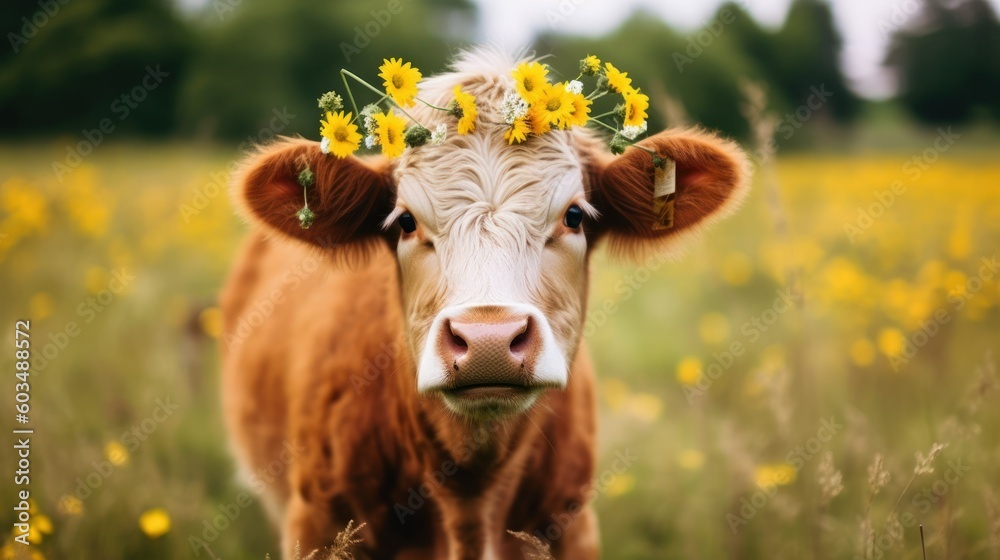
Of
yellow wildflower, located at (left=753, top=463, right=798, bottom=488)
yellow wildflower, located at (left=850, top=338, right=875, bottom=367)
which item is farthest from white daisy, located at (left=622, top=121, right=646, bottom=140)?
yellow wildflower, located at (left=850, top=338, right=875, bottom=367)

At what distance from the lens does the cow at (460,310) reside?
7.77 ft

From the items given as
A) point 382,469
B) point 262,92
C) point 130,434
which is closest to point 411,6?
point 262,92

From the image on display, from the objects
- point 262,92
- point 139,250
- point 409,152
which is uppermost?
point 409,152

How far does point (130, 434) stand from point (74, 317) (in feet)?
7.06

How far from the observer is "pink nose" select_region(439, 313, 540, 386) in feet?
6.77

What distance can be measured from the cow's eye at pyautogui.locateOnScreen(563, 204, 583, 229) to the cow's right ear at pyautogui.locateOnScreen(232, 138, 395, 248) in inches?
27.5

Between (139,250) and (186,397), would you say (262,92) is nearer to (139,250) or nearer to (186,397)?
(139,250)

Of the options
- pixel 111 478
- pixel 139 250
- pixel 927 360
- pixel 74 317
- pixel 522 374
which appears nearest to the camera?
pixel 522 374

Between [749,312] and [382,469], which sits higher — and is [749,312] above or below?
below

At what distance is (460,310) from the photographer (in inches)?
84.9

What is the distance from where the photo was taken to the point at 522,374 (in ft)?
7.03

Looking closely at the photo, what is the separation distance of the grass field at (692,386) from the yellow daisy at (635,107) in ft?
3.31

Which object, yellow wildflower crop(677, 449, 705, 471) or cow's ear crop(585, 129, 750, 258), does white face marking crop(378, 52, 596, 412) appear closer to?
cow's ear crop(585, 129, 750, 258)

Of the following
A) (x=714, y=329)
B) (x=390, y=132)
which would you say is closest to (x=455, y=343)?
(x=390, y=132)
